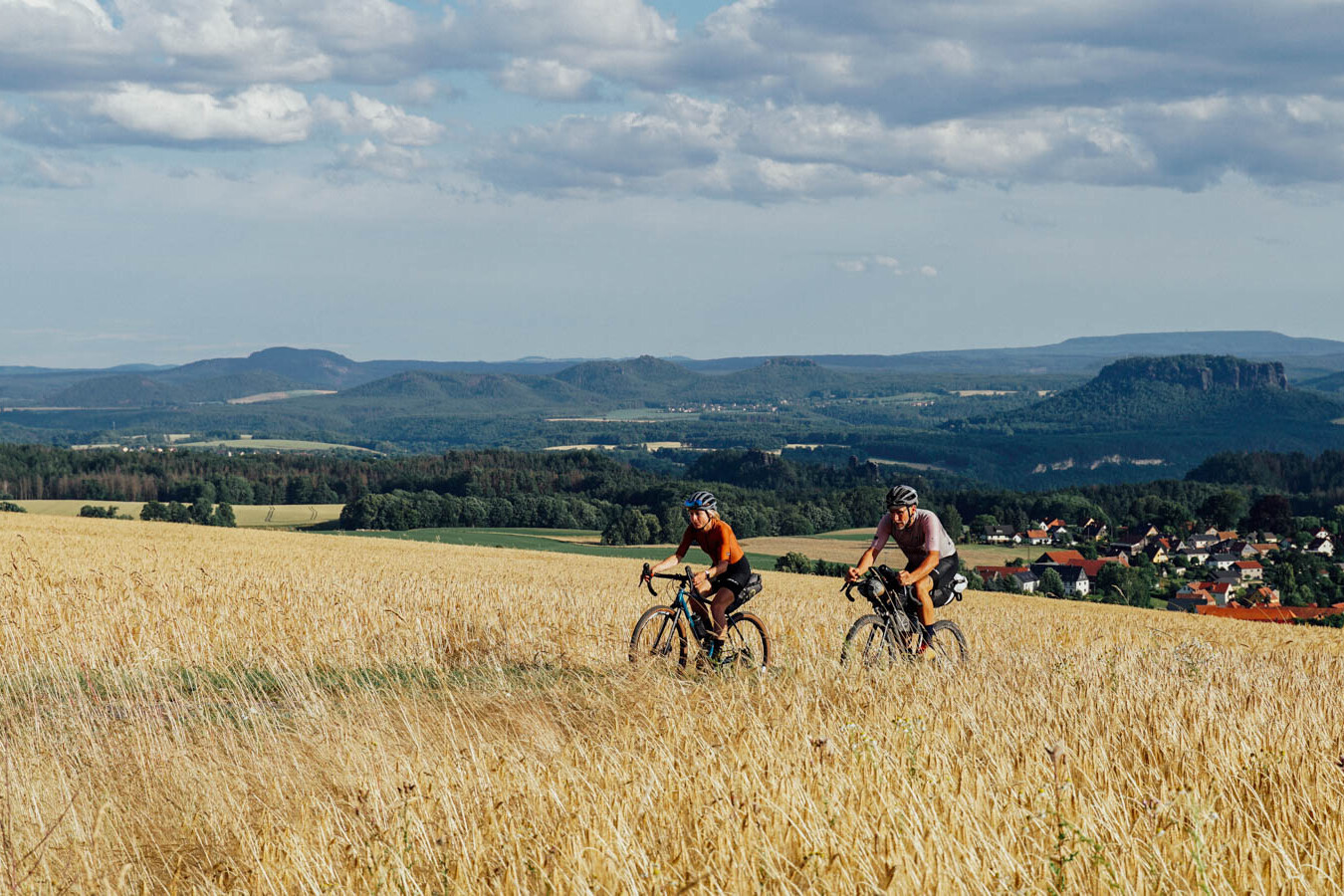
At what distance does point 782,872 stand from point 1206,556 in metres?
93.9

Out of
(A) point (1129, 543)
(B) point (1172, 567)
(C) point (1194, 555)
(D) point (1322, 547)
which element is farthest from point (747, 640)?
(A) point (1129, 543)

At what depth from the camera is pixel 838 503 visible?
117 meters

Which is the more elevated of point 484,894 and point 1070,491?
point 484,894

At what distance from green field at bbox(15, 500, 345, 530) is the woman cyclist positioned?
90316mm

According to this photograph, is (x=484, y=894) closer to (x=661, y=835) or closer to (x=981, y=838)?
(x=661, y=835)

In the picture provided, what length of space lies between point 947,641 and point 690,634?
2380 mm

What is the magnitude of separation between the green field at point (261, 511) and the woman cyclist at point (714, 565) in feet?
296

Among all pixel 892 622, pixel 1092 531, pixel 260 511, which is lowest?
pixel 1092 531

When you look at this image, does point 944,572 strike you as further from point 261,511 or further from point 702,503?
point 261,511

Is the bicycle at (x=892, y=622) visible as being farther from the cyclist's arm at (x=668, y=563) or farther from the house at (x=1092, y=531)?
the house at (x=1092, y=531)

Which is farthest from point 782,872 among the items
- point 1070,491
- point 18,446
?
point 18,446

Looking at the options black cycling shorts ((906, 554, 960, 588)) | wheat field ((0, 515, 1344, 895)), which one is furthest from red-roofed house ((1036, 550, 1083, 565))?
wheat field ((0, 515, 1344, 895))

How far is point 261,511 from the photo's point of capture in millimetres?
111000

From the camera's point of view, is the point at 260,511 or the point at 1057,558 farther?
the point at 260,511
